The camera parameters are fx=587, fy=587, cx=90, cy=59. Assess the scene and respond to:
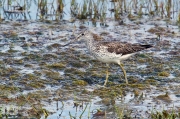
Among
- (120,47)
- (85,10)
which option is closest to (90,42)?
(120,47)

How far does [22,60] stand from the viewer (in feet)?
38.4

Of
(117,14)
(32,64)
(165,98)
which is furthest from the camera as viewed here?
(117,14)

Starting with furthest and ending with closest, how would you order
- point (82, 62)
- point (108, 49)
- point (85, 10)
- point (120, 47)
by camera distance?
point (85, 10) < point (82, 62) < point (120, 47) < point (108, 49)

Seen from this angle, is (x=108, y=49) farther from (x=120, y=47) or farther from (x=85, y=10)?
(x=85, y=10)

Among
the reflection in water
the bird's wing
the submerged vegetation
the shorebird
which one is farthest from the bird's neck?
the reflection in water

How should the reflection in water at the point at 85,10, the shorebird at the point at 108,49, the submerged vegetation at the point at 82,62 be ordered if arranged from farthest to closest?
the reflection in water at the point at 85,10
the shorebird at the point at 108,49
the submerged vegetation at the point at 82,62

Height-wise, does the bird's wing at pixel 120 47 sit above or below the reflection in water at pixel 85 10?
below

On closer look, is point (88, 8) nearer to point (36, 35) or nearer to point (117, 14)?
point (117, 14)

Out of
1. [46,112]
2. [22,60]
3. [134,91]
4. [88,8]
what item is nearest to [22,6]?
[88,8]

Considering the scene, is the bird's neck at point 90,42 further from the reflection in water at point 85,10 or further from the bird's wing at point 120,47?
the reflection in water at point 85,10

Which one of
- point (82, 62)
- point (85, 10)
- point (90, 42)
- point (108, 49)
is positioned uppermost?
point (85, 10)

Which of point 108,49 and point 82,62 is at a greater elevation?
point 108,49

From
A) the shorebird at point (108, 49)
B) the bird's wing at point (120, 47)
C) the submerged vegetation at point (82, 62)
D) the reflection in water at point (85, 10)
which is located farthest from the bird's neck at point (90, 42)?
the reflection in water at point (85, 10)

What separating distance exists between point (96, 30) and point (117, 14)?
118 centimetres
